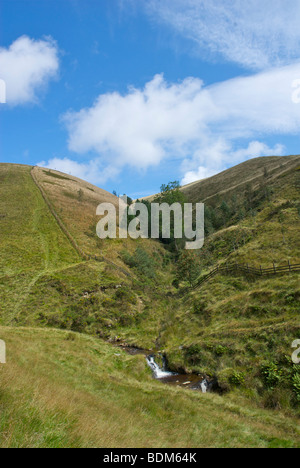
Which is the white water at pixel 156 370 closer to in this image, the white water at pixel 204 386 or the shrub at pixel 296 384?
the white water at pixel 204 386

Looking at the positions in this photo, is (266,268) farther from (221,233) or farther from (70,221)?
(70,221)

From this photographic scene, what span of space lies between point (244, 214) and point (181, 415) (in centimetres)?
6419

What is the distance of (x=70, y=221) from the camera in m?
→ 62.6

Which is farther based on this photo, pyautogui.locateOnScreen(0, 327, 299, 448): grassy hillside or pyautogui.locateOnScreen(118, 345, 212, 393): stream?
pyautogui.locateOnScreen(118, 345, 212, 393): stream

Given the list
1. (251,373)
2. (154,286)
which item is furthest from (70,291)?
(251,373)

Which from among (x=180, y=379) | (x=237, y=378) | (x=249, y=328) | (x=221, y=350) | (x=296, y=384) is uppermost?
(x=249, y=328)

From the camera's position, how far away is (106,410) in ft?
30.7

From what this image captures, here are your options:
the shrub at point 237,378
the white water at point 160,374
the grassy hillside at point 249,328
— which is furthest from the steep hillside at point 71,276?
the shrub at point 237,378

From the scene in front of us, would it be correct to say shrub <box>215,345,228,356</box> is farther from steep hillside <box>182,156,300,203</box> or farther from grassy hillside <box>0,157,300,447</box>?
steep hillside <box>182,156,300,203</box>

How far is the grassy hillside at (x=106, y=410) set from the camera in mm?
5820

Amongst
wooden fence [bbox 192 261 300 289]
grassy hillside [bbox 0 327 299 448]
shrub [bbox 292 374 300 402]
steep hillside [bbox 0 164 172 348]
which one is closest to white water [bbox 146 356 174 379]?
grassy hillside [bbox 0 327 299 448]

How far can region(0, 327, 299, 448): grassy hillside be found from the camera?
5.82m

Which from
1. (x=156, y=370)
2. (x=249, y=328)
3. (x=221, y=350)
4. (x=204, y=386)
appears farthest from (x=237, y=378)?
(x=156, y=370)

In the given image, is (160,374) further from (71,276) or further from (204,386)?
(71,276)
